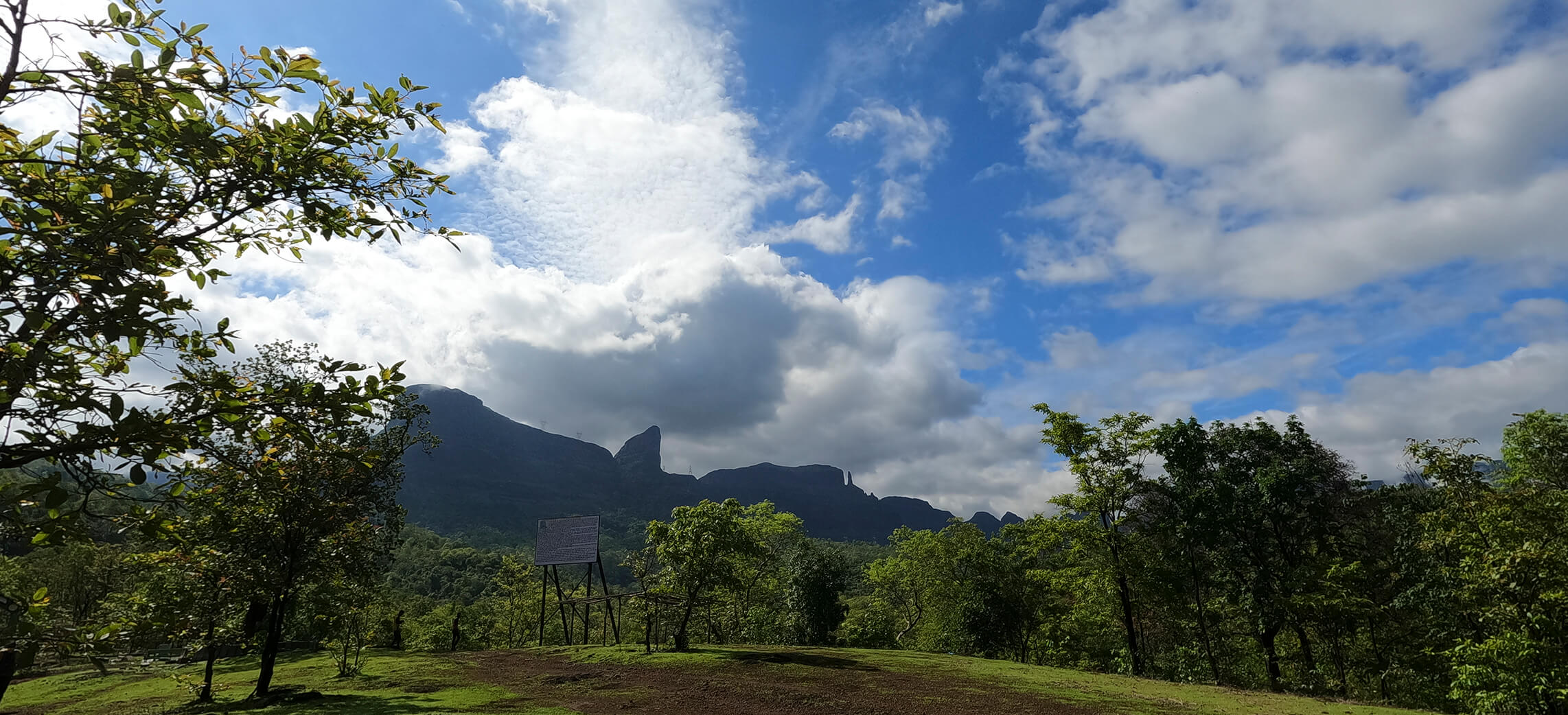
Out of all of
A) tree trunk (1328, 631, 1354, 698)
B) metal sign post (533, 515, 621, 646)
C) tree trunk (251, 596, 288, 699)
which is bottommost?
tree trunk (1328, 631, 1354, 698)

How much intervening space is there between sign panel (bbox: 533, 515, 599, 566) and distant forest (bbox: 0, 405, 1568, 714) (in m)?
3.01

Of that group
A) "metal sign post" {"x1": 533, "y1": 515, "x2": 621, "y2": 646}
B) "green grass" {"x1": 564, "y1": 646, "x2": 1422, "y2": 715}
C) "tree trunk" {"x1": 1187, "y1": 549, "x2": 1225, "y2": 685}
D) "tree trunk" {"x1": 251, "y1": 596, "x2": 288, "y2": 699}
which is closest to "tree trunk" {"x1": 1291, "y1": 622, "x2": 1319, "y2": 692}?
"tree trunk" {"x1": 1187, "y1": 549, "x2": 1225, "y2": 685}

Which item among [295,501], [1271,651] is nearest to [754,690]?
[295,501]

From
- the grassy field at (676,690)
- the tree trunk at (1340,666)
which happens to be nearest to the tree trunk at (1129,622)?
the grassy field at (676,690)

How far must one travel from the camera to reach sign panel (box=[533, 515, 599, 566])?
39250 millimetres

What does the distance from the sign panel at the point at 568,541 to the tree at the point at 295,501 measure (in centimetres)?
834

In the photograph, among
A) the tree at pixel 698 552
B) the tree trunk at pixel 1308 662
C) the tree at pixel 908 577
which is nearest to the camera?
the tree trunk at pixel 1308 662

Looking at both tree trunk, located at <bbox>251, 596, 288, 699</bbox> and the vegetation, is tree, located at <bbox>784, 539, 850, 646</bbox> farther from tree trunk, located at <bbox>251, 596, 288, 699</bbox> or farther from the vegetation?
tree trunk, located at <bbox>251, 596, 288, 699</bbox>

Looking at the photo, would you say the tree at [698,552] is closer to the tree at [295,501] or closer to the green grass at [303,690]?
the green grass at [303,690]

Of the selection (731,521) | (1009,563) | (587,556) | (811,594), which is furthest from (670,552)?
(1009,563)

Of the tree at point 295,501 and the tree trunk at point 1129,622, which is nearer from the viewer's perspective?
the tree at point 295,501

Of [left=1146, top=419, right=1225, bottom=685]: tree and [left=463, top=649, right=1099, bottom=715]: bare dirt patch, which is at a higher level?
[left=1146, top=419, right=1225, bottom=685]: tree

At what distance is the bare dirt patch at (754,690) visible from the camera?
1819 centimetres

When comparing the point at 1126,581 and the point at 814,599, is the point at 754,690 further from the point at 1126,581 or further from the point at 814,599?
the point at 814,599
